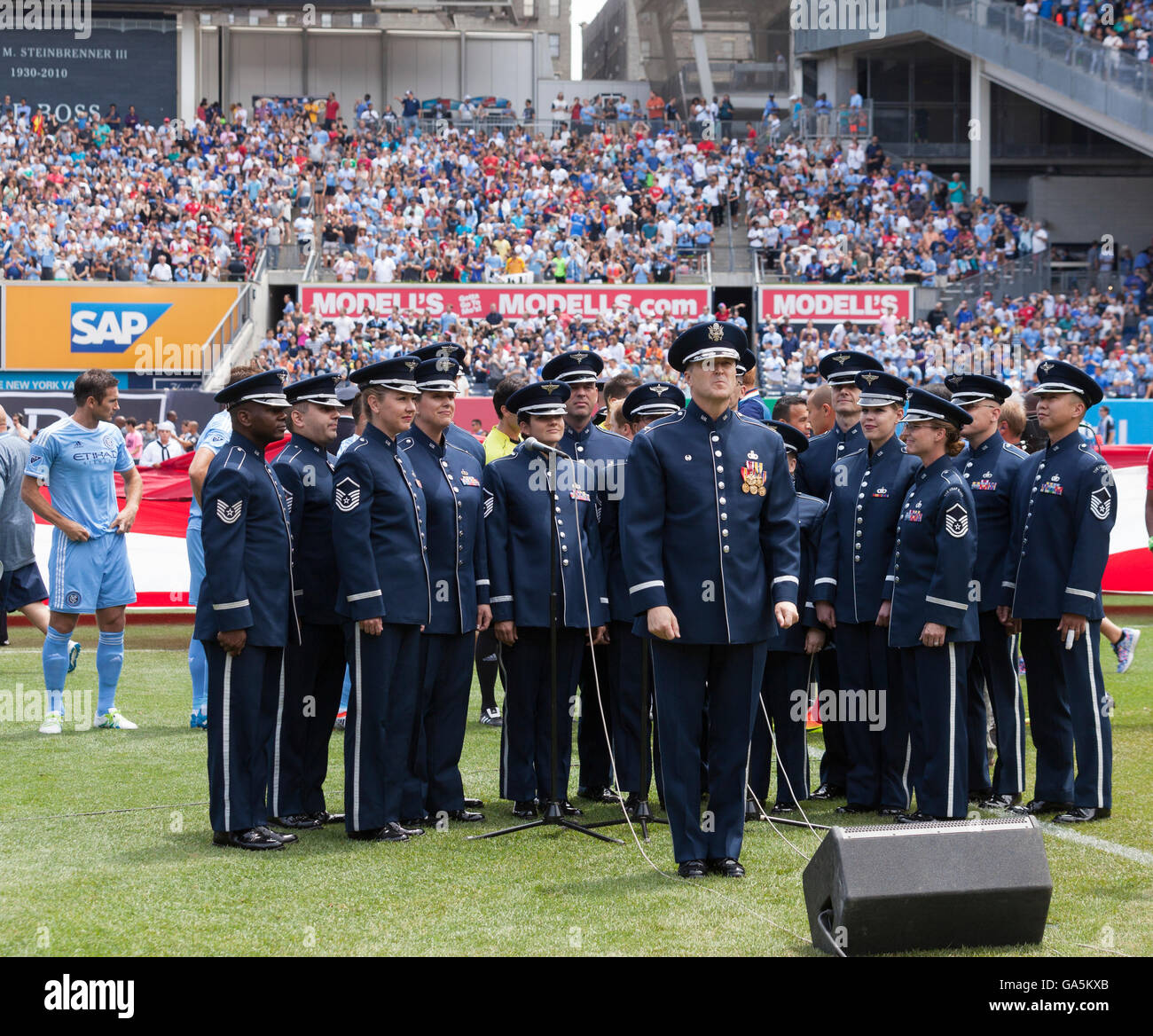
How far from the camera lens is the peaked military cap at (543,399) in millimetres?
7316

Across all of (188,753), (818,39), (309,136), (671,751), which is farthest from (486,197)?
(671,751)

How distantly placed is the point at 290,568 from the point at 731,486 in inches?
83.0

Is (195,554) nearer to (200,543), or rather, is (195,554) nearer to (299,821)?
(200,543)

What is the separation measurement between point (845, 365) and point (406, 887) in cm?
379

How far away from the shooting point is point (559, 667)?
7.48m

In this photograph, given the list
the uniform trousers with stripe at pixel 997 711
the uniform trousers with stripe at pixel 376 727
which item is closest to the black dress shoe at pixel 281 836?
the uniform trousers with stripe at pixel 376 727

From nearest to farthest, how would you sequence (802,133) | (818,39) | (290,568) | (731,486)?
(731,486), (290,568), (802,133), (818,39)

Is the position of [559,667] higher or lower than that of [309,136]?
lower

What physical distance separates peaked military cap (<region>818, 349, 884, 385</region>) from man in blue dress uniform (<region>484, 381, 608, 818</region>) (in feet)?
5.10

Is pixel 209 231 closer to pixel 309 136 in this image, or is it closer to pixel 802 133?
pixel 309 136

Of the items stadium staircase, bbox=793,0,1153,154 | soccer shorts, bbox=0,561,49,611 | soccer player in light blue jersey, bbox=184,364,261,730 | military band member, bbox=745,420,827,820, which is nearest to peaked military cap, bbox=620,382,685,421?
military band member, bbox=745,420,827,820

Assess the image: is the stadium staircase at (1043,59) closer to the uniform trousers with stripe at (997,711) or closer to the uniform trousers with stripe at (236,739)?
the uniform trousers with stripe at (997,711)

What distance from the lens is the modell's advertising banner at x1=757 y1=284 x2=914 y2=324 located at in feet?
104
